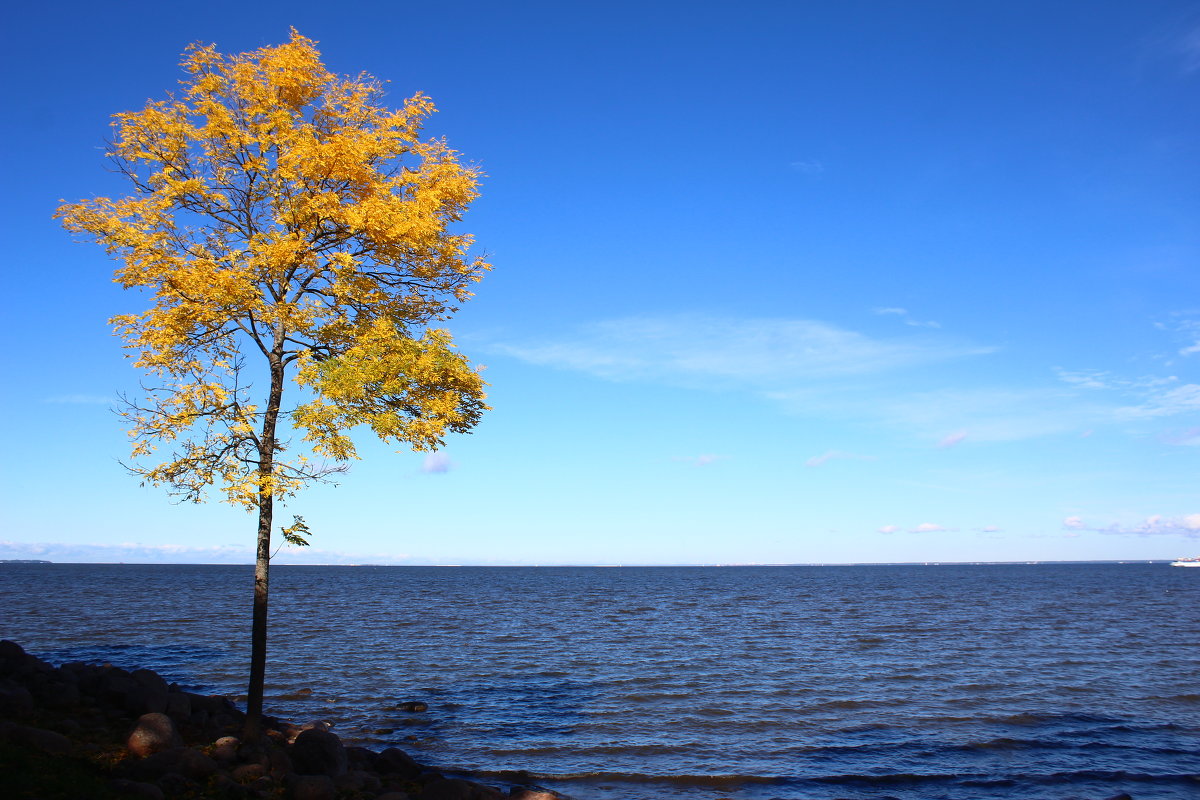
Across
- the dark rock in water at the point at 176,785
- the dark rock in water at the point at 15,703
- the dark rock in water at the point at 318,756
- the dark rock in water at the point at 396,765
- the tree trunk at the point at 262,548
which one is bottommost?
the dark rock in water at the point at 396,765

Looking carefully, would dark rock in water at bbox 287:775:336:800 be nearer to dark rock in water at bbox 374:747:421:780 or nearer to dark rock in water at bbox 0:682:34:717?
dark rock in water at bbox 374:747:421:780

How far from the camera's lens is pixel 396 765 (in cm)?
1564

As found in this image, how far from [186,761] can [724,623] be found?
4549cm

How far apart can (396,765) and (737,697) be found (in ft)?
45.6

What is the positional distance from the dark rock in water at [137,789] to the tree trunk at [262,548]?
3003 millimetres

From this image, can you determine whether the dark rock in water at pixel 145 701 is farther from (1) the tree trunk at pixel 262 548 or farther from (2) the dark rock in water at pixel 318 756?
(2) the dark rock in water at pixel 318 756

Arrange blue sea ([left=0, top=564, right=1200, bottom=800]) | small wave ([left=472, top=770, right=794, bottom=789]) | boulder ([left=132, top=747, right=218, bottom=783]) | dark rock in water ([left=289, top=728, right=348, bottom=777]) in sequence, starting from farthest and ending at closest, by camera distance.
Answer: blue sea ([left=0, top=564, right=1200, bottom=800]) → small wave ([left=472, top=770, right=794, bottom=789]) → dark rock in water ([left=289, top=728, right=348, bottom=777]) → boulder ([left=132, top=747, right=218, bottom=783])

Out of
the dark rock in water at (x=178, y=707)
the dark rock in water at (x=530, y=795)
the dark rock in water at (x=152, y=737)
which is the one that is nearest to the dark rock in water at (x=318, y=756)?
the dark rock in water at (x=152, y=737)

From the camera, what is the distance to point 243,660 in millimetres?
32656

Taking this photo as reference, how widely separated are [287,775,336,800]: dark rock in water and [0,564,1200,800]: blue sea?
595 cm

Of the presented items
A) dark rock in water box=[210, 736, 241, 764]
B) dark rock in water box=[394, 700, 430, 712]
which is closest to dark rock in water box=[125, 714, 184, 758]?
dark rock in water box=[210, 736, 241, 764]

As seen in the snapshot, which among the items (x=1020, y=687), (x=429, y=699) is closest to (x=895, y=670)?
(x=1020, y=687)

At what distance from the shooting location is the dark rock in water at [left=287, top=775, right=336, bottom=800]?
12.1 meters

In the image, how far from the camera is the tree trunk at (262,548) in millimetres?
13789
